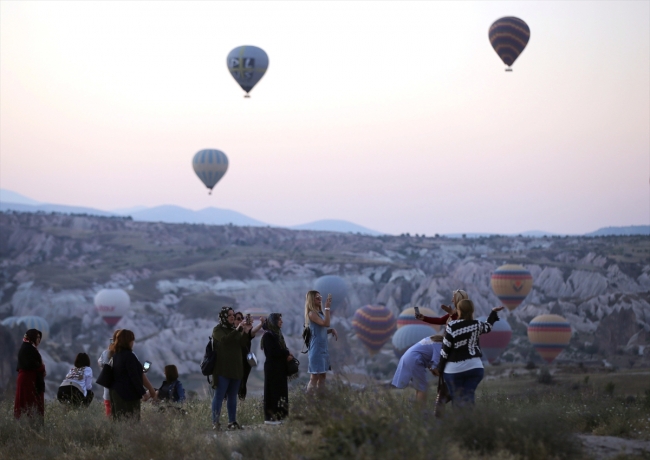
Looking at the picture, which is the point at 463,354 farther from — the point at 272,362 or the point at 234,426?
the point at 234,426

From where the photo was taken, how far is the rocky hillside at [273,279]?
2662 inches

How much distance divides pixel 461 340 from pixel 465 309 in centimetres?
26

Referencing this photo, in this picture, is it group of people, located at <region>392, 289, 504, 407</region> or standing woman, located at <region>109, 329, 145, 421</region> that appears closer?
group of people, located at <region>392, 289, 504, 407</region>

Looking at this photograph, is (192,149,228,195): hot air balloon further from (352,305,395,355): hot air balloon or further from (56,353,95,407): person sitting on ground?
(56,353,95,407): person sitting on ground

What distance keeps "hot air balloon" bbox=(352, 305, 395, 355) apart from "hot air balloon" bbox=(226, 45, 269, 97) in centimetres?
2162

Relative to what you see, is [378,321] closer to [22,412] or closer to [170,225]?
[22,412]

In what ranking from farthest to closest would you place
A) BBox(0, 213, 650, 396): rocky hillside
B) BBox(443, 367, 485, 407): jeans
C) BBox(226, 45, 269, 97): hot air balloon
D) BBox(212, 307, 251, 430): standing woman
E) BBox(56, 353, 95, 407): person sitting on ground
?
BBox(0, 213, 650, 396): rocky hillside < BBox(226, 45, 269, 97): hot air balloon < BBox(56, 353, 95, 407): person sitting on ground < BBox(212, 307, 251, 430): standing woman < BBox(443, 367, 485, 407): jeans

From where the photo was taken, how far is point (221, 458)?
7.59 metres

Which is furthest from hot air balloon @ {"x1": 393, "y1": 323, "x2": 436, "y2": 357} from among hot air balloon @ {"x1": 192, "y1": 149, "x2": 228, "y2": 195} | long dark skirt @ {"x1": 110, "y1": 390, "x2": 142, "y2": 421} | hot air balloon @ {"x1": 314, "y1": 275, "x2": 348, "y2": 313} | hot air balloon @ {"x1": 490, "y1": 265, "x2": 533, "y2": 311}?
long dark skirt @ {"x1": 110, "y1": 390, "x2": 142, "y2": 421}

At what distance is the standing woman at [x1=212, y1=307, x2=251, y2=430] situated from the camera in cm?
927

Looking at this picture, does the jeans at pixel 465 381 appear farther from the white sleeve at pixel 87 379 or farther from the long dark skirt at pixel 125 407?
the white sleeve at pixel 87 379

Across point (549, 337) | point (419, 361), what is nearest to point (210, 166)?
point (549, 337)

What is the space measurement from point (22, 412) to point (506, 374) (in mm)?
37929

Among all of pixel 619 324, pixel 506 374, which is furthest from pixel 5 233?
pixel 506 374
